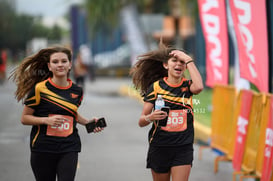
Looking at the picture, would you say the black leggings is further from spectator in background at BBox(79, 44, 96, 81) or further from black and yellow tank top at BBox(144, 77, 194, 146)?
spectator in background at BBox(79, 44, 96, 81)

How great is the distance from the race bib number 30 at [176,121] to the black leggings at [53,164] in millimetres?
851

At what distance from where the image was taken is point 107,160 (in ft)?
33.9

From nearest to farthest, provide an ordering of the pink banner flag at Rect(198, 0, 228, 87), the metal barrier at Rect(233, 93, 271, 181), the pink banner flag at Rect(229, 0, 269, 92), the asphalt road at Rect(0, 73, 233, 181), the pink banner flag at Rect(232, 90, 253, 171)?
1. the metal barrier at Rect(233, 93, 271, 181)
2. the pink banner flag at Rect(229, 0, 269, 92)
3. the pink banner flag at Rect(232, 90, 253, 171)
4. the asphalt road at Rect(0, 73, 233, 181)
5. the pink banner flag at Rect(198, 0, 228, 87)

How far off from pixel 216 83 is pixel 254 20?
9.45 ft

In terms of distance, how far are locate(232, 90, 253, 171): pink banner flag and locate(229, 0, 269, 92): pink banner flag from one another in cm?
24

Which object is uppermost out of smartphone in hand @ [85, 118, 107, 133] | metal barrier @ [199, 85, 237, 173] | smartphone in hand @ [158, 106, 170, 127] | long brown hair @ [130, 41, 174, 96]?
long brown hair @ [130, 41, 174, 96]

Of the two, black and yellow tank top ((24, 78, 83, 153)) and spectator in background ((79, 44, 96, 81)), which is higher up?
black and yellow tank top ((24, 78, 83, 153))

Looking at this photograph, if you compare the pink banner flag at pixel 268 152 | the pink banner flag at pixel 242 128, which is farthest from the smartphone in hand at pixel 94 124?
the pink banner flag at pixel 242 128

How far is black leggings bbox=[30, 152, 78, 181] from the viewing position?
550cm

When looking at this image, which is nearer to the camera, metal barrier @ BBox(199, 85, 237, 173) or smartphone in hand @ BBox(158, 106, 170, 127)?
smartphone in hand @ BBox(158, 106, 170, 127)

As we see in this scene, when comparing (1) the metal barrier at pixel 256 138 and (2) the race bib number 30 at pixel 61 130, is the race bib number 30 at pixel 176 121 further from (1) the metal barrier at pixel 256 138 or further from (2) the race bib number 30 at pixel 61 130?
(1) the metal barrier at pixel 256 138

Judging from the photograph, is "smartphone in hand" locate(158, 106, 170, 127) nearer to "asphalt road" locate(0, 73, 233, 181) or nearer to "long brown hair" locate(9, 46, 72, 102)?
"long brown hair" locate(9, 46, 72, 102)

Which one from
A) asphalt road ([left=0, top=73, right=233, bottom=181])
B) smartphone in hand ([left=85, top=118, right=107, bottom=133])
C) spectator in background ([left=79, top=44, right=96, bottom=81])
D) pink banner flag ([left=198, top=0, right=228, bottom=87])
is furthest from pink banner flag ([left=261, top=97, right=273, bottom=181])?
spectator in background ([left=79, top=44, right=96, bottom=81])

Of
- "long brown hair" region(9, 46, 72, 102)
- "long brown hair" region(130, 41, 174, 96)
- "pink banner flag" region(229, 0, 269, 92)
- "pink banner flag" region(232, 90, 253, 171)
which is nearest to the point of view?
"long brown hair" region(9, 46, 72, 102)
